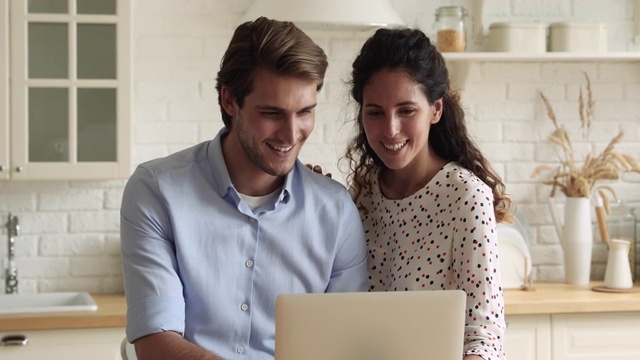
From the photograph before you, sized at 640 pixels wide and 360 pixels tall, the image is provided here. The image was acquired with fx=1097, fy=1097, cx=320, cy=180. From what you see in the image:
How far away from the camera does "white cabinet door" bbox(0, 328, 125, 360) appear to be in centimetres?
361

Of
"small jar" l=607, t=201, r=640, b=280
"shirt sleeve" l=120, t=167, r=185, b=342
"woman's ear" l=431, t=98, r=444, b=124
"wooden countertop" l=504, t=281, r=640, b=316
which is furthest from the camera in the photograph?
"small jar" l=607, t=201, r=640, b=280

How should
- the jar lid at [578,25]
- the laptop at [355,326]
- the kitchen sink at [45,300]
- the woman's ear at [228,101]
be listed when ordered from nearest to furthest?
1. the laptop at [355,326]
2. the woman's ear at [228,101]
3. the kitchen sink at [45,300]
4. the jar lid at [578,25]

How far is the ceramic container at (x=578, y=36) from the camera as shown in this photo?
4234 mm

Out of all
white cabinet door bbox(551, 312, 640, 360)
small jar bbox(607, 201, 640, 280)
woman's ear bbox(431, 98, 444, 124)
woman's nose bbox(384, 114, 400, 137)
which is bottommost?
white cabinet door bbox(551, 312, 640, 360)

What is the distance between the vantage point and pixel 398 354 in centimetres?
191

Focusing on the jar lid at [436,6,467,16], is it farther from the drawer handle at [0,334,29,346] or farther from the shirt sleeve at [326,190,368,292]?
the drawer handle at [0,334,29,346]

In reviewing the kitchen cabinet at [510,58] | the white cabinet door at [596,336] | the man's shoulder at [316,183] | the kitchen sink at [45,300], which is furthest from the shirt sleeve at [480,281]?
the kitchen sink at [45,300]

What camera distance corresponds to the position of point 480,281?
2.29 m

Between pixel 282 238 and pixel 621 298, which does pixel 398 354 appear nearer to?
pixel 282 238

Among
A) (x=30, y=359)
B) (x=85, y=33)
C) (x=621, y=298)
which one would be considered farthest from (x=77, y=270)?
(x=621, y=298)

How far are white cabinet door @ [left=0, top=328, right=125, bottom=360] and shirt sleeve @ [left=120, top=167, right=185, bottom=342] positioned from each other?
53.5 inches

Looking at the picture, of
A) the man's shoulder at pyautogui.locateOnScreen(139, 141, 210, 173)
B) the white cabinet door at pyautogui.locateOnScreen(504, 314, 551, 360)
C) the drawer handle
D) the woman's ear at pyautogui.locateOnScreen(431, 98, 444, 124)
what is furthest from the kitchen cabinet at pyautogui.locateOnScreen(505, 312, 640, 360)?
the man's shoulder at pyautogui.locateOnScreen(139, 141, 210, 173)

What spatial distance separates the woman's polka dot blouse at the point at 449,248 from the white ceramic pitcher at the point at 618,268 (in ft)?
6.06

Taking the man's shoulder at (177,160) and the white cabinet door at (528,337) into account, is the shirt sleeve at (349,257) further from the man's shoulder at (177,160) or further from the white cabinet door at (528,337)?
the white cabinet door at (528,337)
